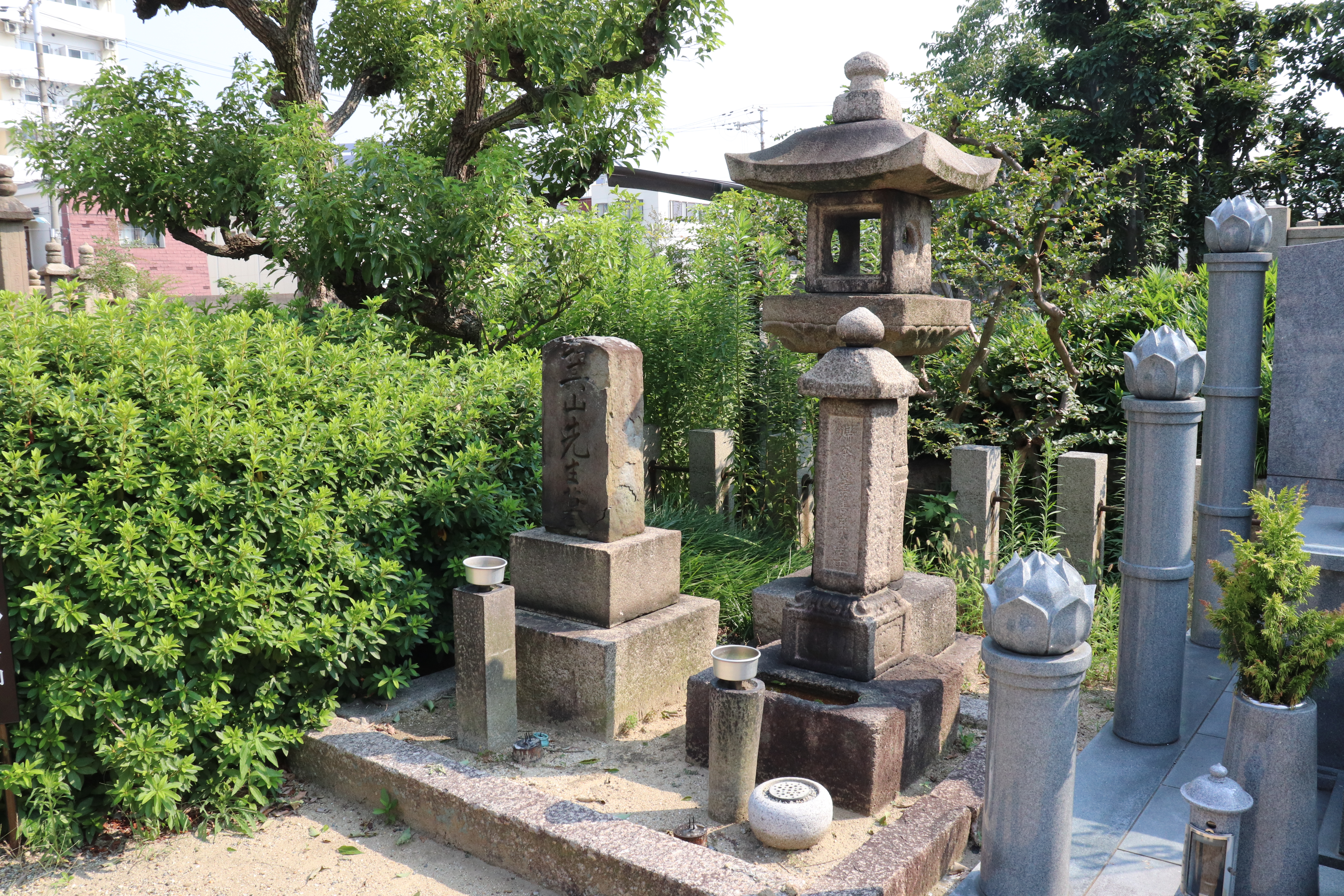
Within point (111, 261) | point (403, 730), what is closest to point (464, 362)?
point (403, 730)

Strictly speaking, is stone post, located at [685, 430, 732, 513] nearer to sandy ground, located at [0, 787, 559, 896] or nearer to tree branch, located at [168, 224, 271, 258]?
sandy ground, located at [0, 787, 559, 896]

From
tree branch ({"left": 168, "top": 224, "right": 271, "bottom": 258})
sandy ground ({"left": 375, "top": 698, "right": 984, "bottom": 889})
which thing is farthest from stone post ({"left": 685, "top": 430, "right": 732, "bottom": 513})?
tree branch ({"left": 168, "top": 224, "right": 271, "bottom": 258})

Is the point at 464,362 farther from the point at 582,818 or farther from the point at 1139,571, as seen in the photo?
the point at 1139,571

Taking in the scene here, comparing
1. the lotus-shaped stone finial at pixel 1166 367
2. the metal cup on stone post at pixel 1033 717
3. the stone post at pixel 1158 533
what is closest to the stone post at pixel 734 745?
the metal cup on stone post at pixel 1033 717

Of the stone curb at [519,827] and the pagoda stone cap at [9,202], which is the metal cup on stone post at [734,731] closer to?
the stone curb at [519,827]

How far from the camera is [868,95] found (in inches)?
177

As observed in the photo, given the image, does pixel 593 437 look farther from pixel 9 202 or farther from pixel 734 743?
pixel 9 202

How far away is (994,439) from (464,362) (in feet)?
13.0

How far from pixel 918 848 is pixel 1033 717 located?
99 cm

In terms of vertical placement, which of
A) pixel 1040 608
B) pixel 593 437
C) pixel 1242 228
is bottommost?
pixel 1040 608

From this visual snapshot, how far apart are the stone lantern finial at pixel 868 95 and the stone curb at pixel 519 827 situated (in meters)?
3.31

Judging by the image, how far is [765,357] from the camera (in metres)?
7.37

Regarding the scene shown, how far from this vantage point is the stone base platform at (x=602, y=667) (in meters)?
4.49

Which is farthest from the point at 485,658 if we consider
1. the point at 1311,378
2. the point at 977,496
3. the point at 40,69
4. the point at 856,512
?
the point at 40,69
